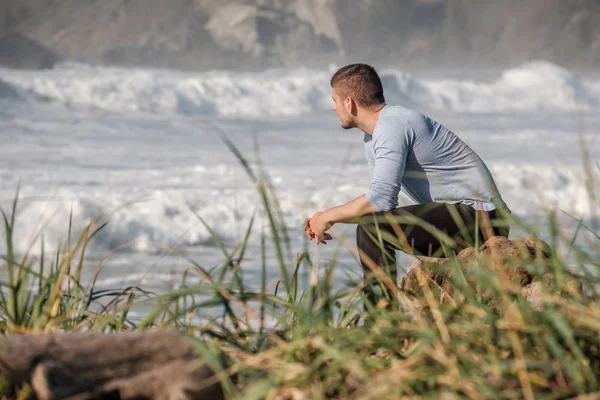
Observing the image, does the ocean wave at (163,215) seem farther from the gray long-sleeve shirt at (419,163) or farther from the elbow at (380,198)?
the elbow at (380,198)

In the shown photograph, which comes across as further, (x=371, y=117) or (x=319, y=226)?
(x=371, y=117)

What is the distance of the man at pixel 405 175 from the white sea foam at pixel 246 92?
2759 cm

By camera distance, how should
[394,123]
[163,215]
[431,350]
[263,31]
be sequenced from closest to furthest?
[431,350] < [394,123] < [163,215] < [263,31]

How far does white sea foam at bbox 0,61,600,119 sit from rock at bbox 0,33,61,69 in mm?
2045

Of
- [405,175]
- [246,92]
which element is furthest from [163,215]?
[246,92]

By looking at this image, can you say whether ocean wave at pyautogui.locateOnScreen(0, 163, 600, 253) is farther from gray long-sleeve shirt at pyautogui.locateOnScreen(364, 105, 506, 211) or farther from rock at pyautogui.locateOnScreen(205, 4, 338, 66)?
rock at pyautogui.locateOnScreen(205, 4, 338, 66)

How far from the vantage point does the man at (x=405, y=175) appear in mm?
3775

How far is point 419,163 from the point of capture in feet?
13.2

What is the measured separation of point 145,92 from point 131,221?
76.4 ft

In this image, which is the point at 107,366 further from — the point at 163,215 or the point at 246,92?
the point at 246,92

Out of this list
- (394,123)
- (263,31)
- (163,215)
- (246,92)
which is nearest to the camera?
(394,123)

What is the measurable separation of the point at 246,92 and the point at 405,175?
111ft

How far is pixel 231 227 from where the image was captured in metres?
11.0

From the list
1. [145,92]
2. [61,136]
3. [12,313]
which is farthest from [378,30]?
[12,313]
